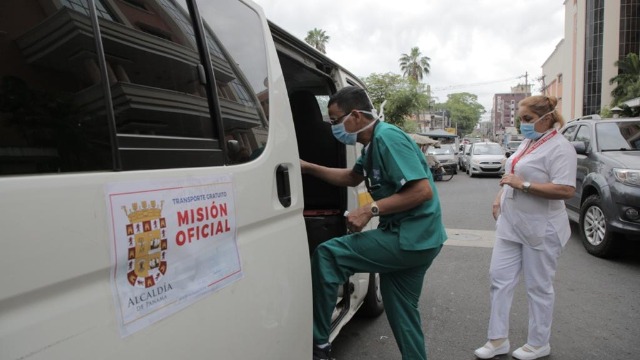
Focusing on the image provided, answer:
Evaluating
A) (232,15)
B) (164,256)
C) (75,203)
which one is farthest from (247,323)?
(232,15)

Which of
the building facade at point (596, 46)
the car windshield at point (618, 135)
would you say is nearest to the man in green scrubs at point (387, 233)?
the car windshield at point (618, 135)

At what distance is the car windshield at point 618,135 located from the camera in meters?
5.74

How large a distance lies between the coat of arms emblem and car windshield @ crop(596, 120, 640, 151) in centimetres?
626

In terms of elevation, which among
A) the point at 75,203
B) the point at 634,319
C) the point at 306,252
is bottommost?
the point at 634,319

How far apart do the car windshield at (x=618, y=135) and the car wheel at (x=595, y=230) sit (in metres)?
0.75

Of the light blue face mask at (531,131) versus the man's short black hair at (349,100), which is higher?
the man's short black hair at (349,100)

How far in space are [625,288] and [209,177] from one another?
4.77 metres

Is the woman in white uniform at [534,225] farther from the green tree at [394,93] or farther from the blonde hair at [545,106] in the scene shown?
the green tree at [394,93]

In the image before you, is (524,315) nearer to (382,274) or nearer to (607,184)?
(382,274)

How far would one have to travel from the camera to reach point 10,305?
87cm

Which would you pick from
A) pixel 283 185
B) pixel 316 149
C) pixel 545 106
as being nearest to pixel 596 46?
pixel 545 106

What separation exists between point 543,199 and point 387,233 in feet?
4.17

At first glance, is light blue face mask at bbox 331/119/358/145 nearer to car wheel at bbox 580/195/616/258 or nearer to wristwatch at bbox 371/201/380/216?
wristwatch at bbox 371/201/380/216

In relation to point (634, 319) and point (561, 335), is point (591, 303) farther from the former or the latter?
point (561, 335)
